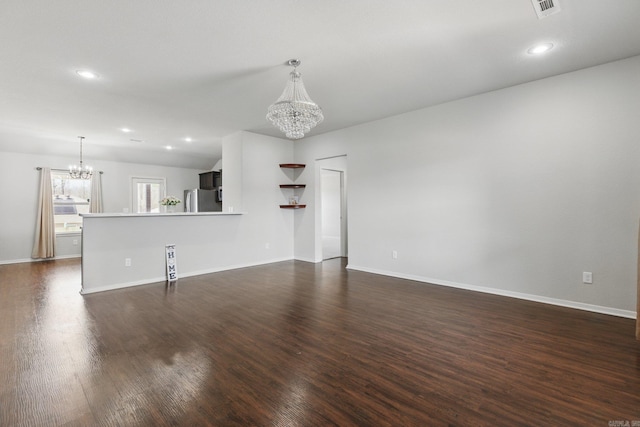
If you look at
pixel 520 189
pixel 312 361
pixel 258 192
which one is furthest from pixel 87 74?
pixel 520 189

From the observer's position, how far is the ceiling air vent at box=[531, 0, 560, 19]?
2225mm

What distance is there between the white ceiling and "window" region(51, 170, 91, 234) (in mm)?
3030

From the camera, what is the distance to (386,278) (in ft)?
16.2

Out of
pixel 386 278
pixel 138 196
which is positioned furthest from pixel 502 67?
pixel 138 196

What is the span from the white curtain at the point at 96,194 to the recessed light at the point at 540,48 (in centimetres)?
933

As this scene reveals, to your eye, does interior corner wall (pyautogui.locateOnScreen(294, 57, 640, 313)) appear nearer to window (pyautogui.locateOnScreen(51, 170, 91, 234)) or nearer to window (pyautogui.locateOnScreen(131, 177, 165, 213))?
window (pyautogui.locateOnScreen(131, 177, 165, 213))

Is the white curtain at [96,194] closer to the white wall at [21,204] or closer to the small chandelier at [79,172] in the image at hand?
the white wall at [21,204]

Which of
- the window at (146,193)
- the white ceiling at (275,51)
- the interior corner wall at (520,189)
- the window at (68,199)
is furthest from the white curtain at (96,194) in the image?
the interior corner wall at (520,189)

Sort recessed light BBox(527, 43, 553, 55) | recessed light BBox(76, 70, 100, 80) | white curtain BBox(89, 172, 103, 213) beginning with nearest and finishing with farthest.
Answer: recessed light BBox(527, 43, 553, 55) < recessed light BBox(76, 70, 100, 80) < white curtain BBox(89, 172, 103, 213)

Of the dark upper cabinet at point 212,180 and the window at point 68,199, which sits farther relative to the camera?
the dark upper cabinet at point 212,180

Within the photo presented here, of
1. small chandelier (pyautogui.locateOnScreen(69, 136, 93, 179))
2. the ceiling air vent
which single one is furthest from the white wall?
the ceiling air vent

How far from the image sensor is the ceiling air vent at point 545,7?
2225 mm

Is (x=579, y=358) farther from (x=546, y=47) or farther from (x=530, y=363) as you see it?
(x=546, y=47)

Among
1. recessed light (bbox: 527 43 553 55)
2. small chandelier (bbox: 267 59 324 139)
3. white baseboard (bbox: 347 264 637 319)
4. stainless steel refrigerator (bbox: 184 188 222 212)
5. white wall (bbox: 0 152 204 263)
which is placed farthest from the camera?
stainless steel refrigerator (bbox: 184 188 222 212)
